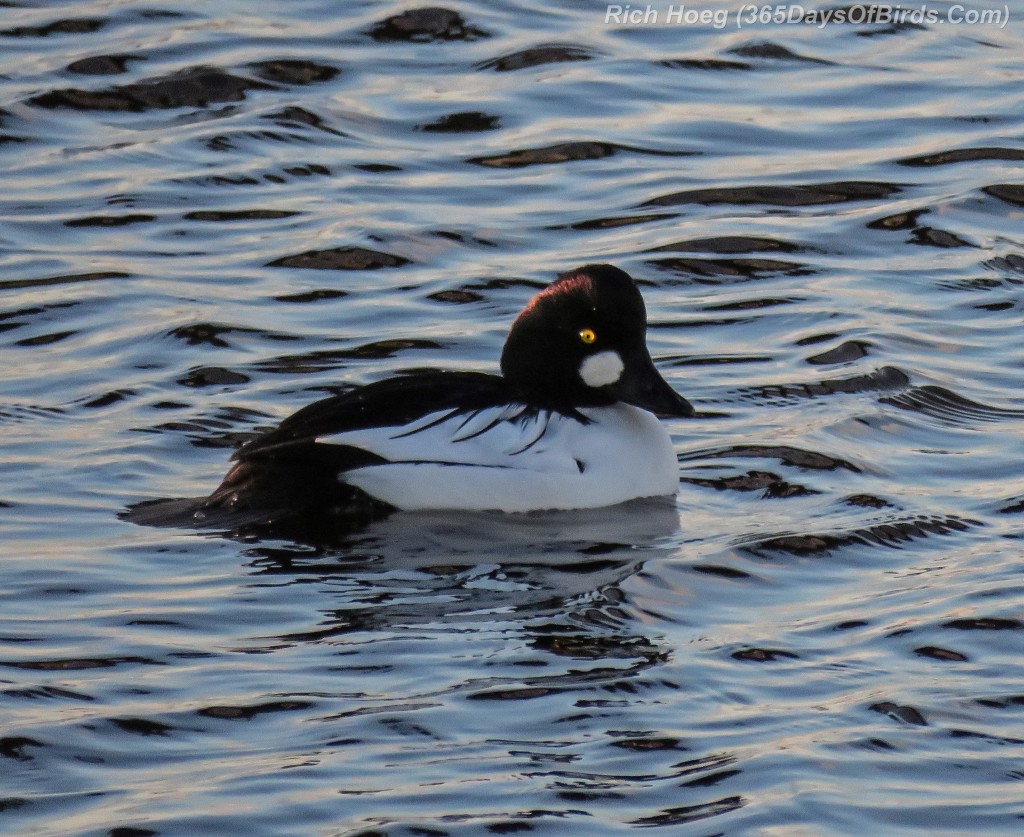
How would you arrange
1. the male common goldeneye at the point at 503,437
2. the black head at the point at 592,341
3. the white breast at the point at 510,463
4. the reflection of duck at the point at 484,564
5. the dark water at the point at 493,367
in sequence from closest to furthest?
the dark water at the point at 493,367 < the reflection of duck at the point at 484,564 < the male common goldeneye at the point at 503,437 < the white breast at the point at 510,463 < the black head at the point at 592,341

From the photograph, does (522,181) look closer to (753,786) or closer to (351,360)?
(351,360)

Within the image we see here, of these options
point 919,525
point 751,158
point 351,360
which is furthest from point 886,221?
point 919,525

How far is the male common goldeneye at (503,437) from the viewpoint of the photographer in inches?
311

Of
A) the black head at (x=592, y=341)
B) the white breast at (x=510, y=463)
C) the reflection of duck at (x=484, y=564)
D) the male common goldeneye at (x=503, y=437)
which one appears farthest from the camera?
the black head at (x=592, y=341)

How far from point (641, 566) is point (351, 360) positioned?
2534 millimetres

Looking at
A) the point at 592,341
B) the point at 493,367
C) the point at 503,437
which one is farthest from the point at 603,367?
the point at 493,367

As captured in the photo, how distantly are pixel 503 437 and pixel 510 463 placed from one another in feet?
0.34

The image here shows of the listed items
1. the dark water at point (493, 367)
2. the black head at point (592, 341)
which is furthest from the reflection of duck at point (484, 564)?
the black head at point (592, 341)

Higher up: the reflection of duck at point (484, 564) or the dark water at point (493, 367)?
the dark water at point (493, 367)

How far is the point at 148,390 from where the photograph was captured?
9.30 metres

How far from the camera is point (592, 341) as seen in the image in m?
8.58

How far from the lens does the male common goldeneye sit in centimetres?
791

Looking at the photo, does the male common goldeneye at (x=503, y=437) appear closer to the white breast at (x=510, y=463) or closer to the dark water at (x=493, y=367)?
the white breast at (x=510, y=463)

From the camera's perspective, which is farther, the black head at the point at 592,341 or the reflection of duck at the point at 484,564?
the black head at the point at 592,341
